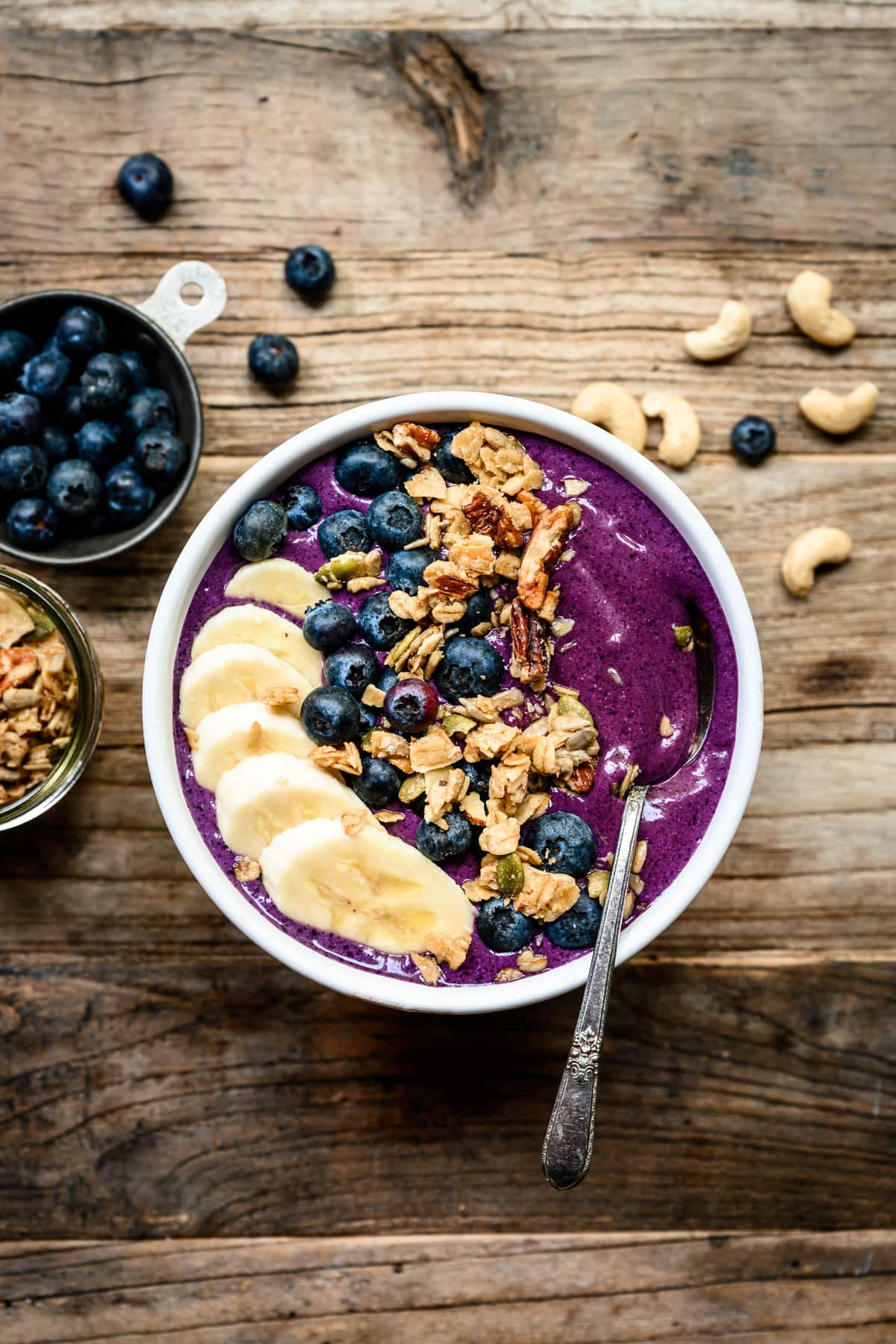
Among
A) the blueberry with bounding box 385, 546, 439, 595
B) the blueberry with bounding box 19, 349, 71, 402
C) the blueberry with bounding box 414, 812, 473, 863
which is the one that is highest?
the blueberry with bounding box 19, 349, 71, 402

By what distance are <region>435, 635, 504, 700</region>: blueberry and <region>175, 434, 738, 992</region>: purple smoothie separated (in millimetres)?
29

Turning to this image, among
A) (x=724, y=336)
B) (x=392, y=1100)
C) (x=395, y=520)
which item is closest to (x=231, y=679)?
(x=395, y=520)

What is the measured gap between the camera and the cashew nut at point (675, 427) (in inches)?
66.1

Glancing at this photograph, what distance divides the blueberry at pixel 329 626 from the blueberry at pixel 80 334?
2.01 feet

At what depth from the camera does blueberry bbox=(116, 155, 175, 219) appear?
1662 mm

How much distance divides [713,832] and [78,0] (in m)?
1.61

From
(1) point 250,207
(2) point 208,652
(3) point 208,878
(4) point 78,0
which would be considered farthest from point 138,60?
(3) point 208,878

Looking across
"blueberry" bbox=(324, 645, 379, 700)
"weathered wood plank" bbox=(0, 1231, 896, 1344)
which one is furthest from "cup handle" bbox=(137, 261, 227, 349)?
"weathered wood plank" bbox=(0, 1231, 896, 1344)

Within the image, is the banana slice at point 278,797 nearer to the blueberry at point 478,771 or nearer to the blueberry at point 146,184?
the blueberry at point 478,771

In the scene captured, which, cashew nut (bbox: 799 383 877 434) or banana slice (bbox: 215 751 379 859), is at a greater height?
cashew nut (bbox: 799 383 877 434)

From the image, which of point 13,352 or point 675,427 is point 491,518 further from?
point 13,352

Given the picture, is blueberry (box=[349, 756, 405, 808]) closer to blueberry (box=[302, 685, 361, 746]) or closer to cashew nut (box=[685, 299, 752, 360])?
blueberry (box=[302, 685, 361, 746])

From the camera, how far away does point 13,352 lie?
1.60m

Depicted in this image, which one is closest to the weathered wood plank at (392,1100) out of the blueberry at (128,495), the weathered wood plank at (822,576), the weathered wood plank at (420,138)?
the weathered wood plank at (822,576)
